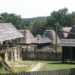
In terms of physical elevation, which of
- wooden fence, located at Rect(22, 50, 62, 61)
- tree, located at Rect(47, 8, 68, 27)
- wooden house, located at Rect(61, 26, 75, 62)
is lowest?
wooden fence, located at Rect(22, 50, 62, 61)

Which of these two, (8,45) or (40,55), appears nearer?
(8,45)

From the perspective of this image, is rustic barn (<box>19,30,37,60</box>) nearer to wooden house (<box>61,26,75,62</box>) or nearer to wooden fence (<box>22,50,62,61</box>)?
wooden fence (<box>22,50,62,61</box>)

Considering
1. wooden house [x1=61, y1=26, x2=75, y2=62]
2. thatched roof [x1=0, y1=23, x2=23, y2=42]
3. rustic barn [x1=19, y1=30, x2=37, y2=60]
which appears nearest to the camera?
thatched roof [x1=0, y1=23, x2=23, y2=42]

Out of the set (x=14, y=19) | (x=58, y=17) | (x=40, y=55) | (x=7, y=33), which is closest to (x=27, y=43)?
(x=40, y=55)

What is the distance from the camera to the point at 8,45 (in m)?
44.5

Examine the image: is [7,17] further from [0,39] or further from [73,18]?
[0,39]

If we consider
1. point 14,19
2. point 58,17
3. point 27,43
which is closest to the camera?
point 27,43

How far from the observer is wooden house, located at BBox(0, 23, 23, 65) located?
138 ft

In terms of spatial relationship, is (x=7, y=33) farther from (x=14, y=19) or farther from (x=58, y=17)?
(x=14, y=19)

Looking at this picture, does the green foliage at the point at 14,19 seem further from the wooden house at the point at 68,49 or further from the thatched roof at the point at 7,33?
the wooden house at the point at 68,49

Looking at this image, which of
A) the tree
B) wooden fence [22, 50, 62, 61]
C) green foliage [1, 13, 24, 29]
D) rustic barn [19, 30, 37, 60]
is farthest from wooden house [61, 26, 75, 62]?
green foliage [1, 13, 24, 29]

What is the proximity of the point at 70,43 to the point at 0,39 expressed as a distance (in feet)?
35.0

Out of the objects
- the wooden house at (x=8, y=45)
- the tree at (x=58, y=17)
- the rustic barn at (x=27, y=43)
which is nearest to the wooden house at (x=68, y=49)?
the wooden house at (x=8, y=45)

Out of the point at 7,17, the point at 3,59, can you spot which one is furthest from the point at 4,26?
the point at 7,17
